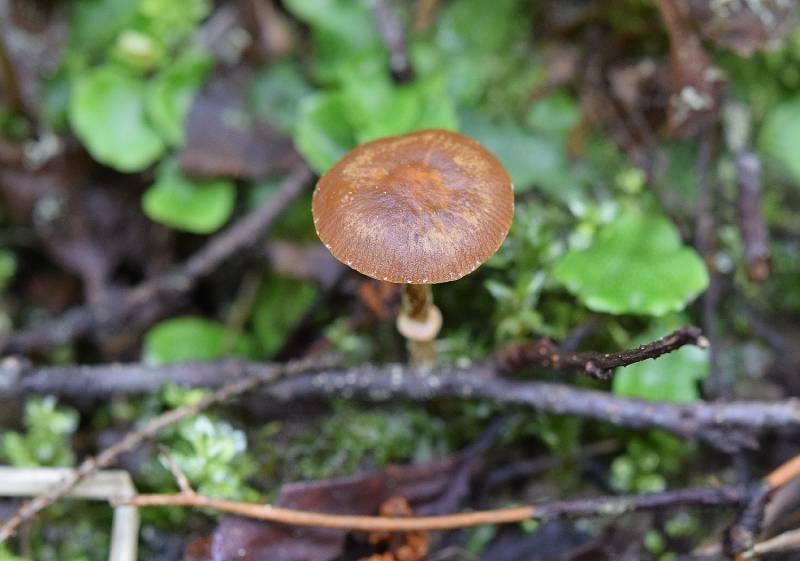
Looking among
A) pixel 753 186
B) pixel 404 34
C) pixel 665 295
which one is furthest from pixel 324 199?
pixel 753 186

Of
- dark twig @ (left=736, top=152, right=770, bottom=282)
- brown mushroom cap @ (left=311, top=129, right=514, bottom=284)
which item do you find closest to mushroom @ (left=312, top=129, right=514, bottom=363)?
brown mushroom cap @ (left=311, top=129, right=514, bottom=284)

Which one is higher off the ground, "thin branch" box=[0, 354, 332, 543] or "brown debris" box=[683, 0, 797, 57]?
"brown debris" box=[683, 0, 797, 57]

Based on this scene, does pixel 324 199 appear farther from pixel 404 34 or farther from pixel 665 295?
pixel 404 34

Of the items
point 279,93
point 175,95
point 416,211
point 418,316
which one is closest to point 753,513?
point 418,316

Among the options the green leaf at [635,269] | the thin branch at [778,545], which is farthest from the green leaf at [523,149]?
the thin branch at [778,545]

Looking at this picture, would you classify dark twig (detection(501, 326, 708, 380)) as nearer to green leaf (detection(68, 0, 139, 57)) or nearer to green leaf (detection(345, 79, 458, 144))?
green leaf (detection(345, 79, 458, 144))

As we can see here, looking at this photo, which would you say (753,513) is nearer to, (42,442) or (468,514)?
(468,514)
